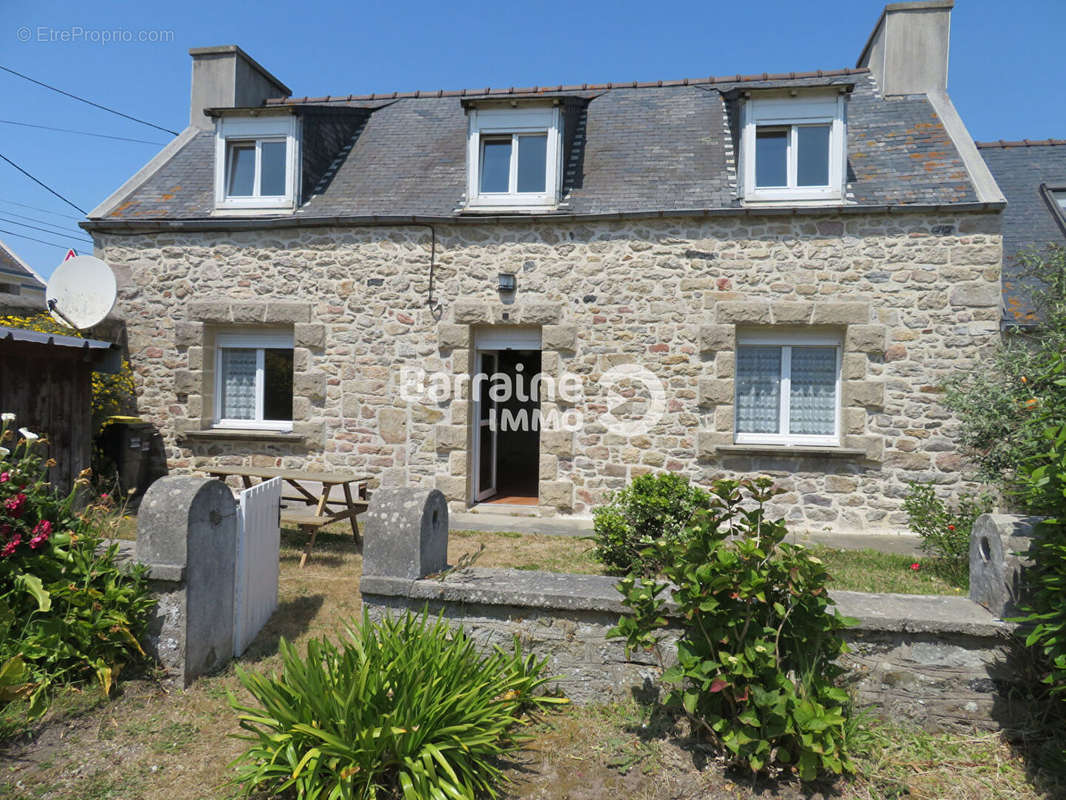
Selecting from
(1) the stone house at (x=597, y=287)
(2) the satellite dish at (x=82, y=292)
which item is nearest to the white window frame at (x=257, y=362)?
(1) the stone house at (x=597, y=287)

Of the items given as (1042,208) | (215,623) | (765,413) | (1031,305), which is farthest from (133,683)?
(1042,208)

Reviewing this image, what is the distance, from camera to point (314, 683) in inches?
110

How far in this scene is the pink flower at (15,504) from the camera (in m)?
3.35

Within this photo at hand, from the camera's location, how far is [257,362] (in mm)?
9070

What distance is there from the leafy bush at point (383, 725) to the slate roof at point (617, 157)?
20.5 ft

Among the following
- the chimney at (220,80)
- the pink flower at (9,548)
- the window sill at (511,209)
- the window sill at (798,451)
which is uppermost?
the chimney at (220,80)

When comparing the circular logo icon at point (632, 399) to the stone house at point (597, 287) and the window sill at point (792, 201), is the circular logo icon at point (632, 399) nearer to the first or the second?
the stone house at point (597, 287)

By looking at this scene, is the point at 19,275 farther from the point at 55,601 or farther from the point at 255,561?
the point at 55,601

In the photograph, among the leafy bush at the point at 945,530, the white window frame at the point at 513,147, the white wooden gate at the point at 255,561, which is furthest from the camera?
the white window frame at the point at 513,147

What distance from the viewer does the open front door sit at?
8.81m

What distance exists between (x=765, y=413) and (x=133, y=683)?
22.3 ft

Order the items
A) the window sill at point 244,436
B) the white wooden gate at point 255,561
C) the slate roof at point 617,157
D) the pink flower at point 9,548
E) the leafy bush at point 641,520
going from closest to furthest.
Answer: the pink flower at point 9,548, the white wooden gate at point 255,561, the leafy bush at point 641,520, the slate roof at point 617,157, the window sill at point 244,436

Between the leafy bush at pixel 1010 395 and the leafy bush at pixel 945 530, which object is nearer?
the leafy bush at pixel 1010 395

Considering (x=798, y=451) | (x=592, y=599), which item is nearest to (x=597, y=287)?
(x=798, y=451)
